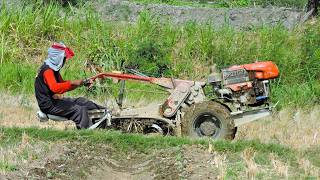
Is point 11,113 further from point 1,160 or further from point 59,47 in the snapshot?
point 1,160

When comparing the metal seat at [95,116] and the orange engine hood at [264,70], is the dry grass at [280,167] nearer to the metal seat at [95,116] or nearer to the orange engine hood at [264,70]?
the orange engine hood at [264,70]

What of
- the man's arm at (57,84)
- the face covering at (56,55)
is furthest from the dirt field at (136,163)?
the face covering at (56,55)

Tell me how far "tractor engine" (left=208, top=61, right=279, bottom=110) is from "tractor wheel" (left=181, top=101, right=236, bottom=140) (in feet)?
0.97

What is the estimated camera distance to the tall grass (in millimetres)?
12914

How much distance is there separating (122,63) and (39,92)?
15.0 feet

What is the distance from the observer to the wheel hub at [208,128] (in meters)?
8.73

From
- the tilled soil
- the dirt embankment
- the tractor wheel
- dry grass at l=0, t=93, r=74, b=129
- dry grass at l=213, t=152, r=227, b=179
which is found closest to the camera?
dry grass at l=213, t=152, r=227, b=179

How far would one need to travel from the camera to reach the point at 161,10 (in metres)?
16.5

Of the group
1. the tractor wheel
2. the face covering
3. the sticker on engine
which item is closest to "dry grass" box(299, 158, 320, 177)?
the tractor wheel

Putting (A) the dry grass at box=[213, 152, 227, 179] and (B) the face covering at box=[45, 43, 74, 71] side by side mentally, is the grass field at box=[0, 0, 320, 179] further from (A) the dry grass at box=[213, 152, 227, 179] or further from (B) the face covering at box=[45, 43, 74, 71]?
(B) the face covering at box=[45, 43, 74, 71]

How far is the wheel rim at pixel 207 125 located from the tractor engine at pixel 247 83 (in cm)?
36

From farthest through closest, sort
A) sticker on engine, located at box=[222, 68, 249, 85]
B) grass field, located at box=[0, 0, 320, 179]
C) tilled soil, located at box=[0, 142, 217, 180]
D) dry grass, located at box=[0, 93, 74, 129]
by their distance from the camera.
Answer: dry grass, located at box=[0, 93, 74, 129], sticker on engine, located at box=[222, 68, 249, 85], grass field, located at box=[0, 0, 320, 179], tilled soil, located at box=[0, 142, 217, 180]

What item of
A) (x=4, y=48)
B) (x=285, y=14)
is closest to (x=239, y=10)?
(x=285, y=14)

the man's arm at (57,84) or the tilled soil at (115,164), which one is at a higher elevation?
the man's arm at (57,84)
